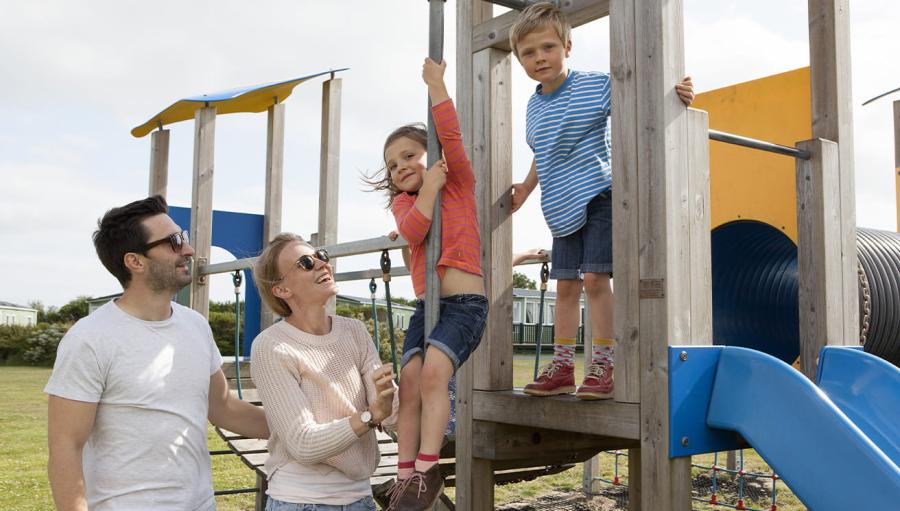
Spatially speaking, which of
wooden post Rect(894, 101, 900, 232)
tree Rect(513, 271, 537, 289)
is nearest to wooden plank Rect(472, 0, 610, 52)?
wooden post Rect(894, 101, 900, 232)

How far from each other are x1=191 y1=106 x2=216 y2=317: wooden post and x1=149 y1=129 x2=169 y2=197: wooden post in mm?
1325

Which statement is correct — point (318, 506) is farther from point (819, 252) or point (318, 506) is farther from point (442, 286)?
point (819, 252)

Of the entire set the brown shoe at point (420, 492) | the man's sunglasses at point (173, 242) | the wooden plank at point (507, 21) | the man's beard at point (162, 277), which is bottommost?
the brown shoe at point (420, 492)

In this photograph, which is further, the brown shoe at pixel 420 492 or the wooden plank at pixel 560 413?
the wooden plank at pixel 560 413

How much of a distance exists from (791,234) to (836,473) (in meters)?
3.89

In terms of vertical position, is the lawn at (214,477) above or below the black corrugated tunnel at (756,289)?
below

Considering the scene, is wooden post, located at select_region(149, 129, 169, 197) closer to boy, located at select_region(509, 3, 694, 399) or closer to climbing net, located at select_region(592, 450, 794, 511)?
climbing net, located at select_region(592, 450, 794, 511)

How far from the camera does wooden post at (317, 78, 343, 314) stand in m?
7.57

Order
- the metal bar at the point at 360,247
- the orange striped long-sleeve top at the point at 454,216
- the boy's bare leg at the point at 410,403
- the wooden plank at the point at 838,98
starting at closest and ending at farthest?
the orange striped long-sleeve top at the point at 454,216, the boy's bare leg at the point at 410,403, the metal bar at the point at 360,247, the wooden plank at the point at 838,98

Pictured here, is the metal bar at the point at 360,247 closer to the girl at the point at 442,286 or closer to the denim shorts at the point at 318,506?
the girl at the point at 442,286

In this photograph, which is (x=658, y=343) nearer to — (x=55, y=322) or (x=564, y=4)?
(x=564, y=4)

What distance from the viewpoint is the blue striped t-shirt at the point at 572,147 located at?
3492 millimetres

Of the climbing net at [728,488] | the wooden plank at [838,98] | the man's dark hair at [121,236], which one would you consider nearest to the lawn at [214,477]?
the climbing net at [728,488]

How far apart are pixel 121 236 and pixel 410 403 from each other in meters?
1.14
